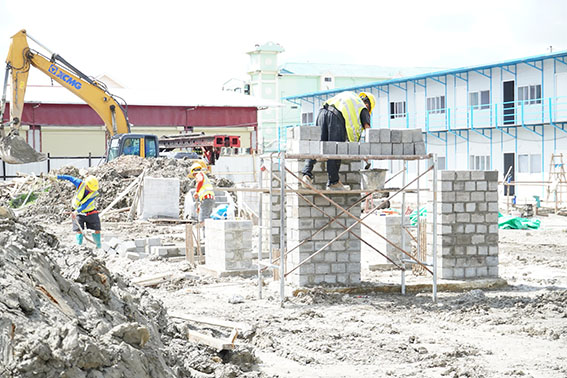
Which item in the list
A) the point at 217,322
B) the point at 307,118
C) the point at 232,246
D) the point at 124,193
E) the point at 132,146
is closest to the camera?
the point at 217,322

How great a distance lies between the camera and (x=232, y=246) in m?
11.7

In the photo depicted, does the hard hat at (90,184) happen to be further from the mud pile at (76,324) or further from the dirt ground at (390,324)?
the mud pile at (76,324)

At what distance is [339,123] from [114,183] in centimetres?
1311

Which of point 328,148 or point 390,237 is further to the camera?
point 390,237

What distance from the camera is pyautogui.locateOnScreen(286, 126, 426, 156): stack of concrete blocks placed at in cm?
942

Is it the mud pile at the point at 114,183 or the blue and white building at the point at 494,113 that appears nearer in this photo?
the mud pile at the point at 114,183

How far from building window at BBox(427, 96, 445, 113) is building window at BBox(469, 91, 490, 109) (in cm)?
149

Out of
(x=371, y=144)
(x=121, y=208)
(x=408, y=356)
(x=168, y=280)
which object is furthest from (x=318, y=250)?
(x=121, y=208)

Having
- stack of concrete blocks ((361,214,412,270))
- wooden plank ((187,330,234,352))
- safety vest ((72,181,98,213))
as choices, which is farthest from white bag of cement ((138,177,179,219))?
wooden plank ((187,330,234,352))

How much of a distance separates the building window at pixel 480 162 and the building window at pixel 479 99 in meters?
2.18

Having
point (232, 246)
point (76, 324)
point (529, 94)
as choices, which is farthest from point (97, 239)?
point (529, 94)

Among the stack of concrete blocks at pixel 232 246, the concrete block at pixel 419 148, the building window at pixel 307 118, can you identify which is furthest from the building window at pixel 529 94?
the concrete block at pixel 419 148

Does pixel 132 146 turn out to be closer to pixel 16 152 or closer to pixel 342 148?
pixel 16 152

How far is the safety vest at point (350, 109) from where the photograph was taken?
9.86 meters
